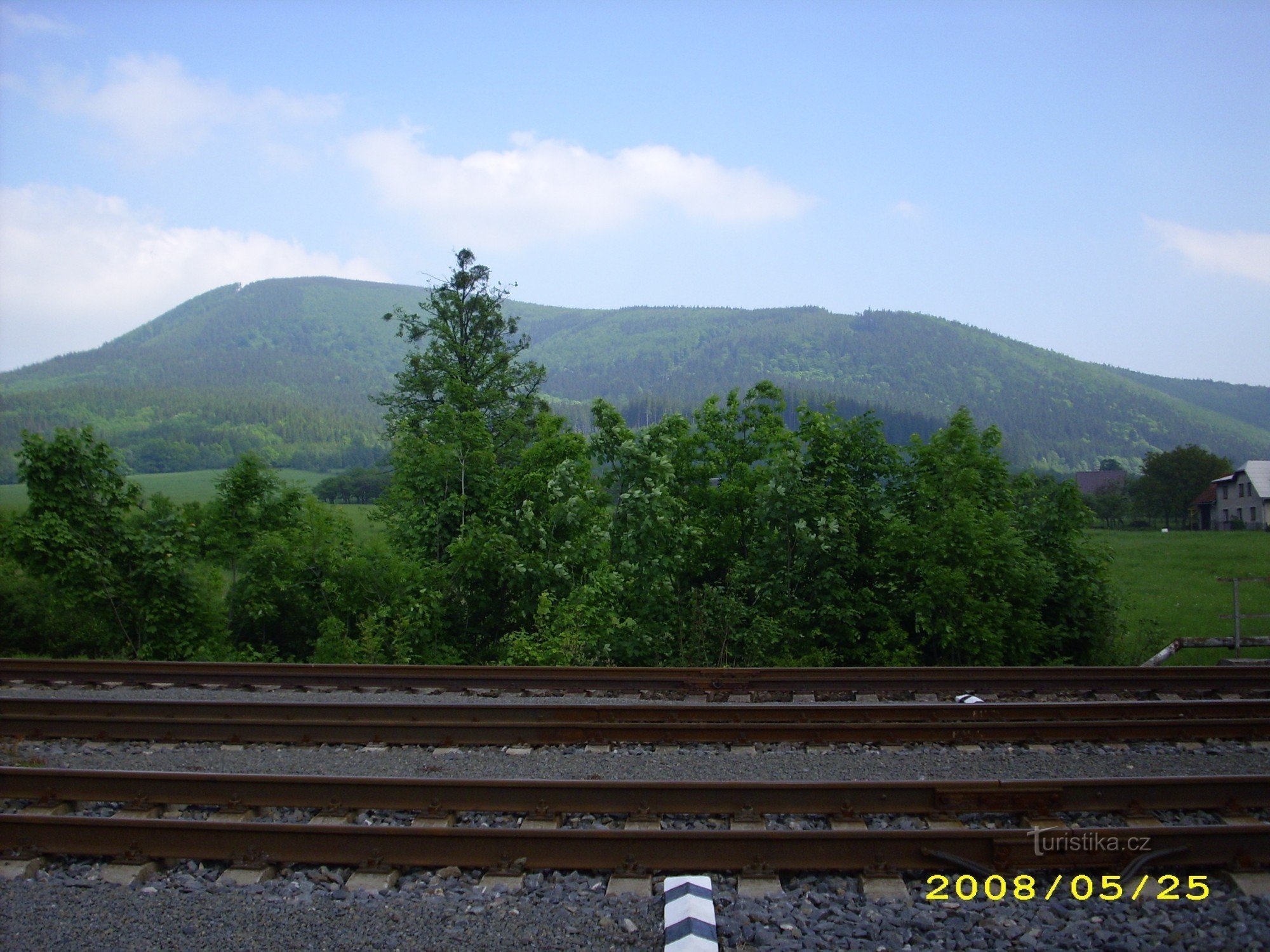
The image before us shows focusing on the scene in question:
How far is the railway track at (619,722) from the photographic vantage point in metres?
8.07

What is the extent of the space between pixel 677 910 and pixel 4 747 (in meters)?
7.60

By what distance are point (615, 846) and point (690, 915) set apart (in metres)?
1.02

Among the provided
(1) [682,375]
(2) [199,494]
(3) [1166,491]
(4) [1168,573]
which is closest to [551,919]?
(2) [199,494]

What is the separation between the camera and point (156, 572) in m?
13.9

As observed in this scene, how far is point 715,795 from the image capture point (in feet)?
20.7

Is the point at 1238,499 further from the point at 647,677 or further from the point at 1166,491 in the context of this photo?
the point at 647,677

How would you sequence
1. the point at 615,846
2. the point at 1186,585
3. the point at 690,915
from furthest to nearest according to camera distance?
the point at 1186,585 → the point at 615,846 → the point at 690,915

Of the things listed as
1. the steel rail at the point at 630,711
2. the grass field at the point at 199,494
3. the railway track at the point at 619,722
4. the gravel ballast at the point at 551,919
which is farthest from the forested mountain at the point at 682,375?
the gravel ballast at the point at 551,919

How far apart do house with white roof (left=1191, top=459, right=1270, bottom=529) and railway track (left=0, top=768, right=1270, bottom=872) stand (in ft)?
163

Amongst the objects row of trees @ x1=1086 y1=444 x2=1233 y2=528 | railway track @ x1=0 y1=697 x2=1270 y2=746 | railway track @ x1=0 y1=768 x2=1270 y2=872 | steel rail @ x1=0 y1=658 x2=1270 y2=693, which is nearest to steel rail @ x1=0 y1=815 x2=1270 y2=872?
railway track @ x1=0 y1=768 x2=1270 y2=872

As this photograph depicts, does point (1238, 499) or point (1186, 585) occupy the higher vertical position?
point (1238, 499)

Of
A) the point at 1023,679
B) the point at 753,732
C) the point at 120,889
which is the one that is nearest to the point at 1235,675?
the point at 1023,679

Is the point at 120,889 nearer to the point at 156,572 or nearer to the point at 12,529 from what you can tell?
the point at 156,572
